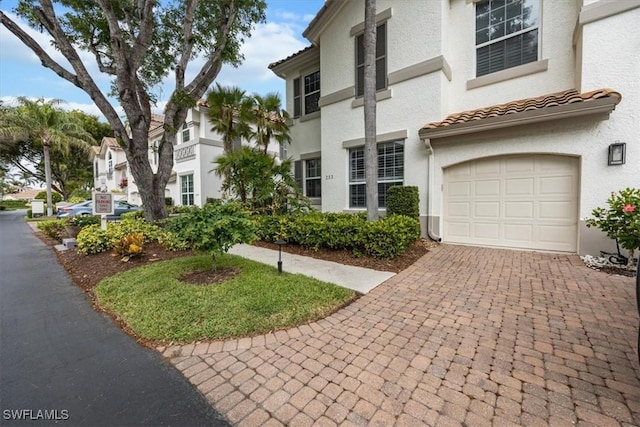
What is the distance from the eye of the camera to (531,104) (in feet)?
21.0

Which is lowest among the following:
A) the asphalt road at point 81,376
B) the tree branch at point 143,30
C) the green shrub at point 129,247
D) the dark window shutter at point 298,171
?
the asphalt road at point 81,376

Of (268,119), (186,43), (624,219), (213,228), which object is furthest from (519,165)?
(186,43)

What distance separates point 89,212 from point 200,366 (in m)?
19.5

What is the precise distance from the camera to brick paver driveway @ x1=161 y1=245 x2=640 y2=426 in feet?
6.91

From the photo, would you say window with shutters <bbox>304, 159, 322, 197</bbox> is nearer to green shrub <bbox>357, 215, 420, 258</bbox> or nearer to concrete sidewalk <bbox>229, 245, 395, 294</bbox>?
concrete sidewalk <bbox>229, 245, 395, 294</bbox>

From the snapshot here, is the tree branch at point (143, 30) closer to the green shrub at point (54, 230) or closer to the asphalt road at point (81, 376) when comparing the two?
the green shrub at point (54, 230)

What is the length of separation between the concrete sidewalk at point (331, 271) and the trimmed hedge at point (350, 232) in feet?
2.11

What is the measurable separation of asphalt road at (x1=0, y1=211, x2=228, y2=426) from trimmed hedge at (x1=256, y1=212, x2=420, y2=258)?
445 centimetres

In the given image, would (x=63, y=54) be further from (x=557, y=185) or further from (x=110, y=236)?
(x=557, y=185)

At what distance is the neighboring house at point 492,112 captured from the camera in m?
5.78

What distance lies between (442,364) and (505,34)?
29.4 feet

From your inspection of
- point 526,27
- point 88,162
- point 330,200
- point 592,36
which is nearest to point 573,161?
point 592,36

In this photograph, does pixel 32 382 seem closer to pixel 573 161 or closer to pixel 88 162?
pixel 573 161

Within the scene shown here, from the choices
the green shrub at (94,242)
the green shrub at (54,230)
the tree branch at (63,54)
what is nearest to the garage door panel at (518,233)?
the green shrub at (94,242)
